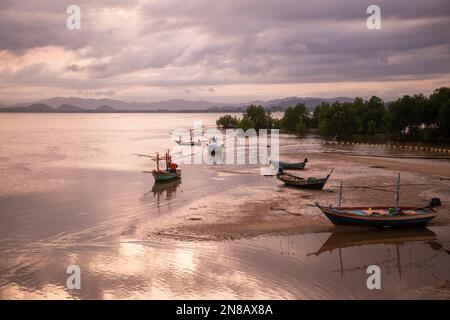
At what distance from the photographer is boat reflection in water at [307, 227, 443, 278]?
1019 inches

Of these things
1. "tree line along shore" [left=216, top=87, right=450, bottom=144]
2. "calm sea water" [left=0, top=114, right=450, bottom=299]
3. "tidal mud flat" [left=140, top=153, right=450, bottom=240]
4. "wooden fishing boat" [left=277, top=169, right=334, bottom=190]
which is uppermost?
"tree line along shore" [left=216, top=87, right=450, bottom=144]

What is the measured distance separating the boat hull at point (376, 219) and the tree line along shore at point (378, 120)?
5519 cm

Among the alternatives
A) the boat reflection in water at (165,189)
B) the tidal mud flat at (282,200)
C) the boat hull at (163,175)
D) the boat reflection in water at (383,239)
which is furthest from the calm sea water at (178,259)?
the boat hull at (163,175)

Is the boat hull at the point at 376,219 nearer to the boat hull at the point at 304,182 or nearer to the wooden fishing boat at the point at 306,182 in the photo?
the wooden fishing boat at the point at 306,182

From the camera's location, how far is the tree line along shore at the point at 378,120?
279 feet

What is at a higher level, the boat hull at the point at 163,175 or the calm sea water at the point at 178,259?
the boat hull at the point at 163,175

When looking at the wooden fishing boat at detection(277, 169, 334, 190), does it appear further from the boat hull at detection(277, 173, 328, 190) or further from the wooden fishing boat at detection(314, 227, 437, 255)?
the wooden fishing boat at detection(314, 227, 437, 255)

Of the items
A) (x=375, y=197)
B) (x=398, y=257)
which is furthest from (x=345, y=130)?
(x=398, y=257)

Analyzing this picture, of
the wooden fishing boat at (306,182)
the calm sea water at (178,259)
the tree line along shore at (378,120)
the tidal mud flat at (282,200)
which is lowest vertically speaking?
the calm sea water at (178,259)

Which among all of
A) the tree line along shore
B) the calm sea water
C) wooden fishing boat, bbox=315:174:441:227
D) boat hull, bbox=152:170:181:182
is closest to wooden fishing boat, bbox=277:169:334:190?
boat hull, bbox=152:170:181:182

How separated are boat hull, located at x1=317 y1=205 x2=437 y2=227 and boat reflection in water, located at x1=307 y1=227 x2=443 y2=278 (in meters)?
0.50

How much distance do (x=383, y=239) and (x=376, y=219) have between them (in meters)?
1.54
